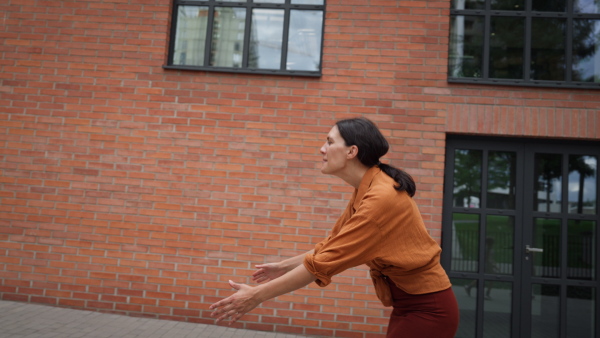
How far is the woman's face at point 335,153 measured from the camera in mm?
2408

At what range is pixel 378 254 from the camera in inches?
85.4


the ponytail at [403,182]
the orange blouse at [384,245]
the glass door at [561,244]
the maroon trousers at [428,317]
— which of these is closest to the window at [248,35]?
the glass door at [561,244]

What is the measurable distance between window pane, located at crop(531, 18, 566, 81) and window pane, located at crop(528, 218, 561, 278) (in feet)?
5.77

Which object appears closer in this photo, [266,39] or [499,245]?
[499,245]

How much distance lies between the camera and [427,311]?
226cm

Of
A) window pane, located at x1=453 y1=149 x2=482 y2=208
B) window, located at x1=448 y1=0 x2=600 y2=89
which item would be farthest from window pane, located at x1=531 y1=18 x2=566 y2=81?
window pane, located at x1=453 y1=149 x2=482 y2=208

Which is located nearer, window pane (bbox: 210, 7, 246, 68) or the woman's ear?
the woman's ear

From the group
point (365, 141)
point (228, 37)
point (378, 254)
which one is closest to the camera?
point (378, 254)

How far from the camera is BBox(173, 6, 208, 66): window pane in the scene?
20.5ft

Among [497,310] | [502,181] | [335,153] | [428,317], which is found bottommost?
[497,310]

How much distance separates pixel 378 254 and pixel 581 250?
4.65 m

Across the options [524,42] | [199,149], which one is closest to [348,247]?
[199,149]

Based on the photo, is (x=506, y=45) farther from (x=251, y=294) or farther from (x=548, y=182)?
(x=251, y=294)

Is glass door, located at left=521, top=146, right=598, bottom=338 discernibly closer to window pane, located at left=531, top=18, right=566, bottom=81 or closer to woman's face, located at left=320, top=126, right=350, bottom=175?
window pane, located at left=531, top=18, right=566, bottom=81
